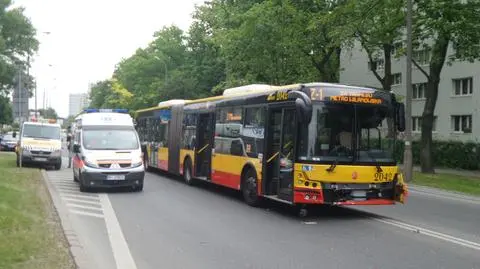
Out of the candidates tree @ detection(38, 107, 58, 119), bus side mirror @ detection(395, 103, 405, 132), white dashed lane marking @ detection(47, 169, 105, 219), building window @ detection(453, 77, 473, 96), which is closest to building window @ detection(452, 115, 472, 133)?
building window @ detection(453, 77, 473, 96)

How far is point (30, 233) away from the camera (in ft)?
30.2

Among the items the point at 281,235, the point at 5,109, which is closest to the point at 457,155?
the point at 281,235

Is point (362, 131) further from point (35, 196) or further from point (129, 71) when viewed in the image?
point (129, 71)

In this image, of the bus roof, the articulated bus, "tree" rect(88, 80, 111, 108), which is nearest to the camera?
the articulated bus

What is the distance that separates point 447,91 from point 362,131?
35.2m

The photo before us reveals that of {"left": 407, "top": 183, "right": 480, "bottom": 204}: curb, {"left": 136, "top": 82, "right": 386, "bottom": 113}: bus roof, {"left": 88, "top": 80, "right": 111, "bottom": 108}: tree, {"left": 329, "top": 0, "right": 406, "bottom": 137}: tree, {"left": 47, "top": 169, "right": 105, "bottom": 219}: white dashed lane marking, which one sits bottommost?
{"left": 407, "top": 183, "right": 480, "bottom": 204}: curb

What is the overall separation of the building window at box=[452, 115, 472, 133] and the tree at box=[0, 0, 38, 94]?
127 ft

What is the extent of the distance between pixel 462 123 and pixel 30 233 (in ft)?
130

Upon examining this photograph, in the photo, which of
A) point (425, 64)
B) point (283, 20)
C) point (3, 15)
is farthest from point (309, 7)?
point (3, 15)

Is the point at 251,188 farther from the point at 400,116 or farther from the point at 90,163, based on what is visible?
the point at 90,163

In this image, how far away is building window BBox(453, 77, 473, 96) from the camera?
141 ft

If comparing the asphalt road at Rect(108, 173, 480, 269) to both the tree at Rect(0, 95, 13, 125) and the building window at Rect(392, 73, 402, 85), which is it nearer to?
the building window at Rect(392, 73, 402, 85)

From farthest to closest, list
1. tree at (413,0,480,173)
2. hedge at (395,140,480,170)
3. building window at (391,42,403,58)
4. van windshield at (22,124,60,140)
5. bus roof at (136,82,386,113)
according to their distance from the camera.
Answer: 1. hedge at (395,140,480,170)
2. van windshield at (22,124,60,140)
3. building window at (391,42,403,58)
4. tree at (413,0,480,173)
5. bus roof at (136,82,386,113)

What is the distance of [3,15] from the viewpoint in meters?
58.6
